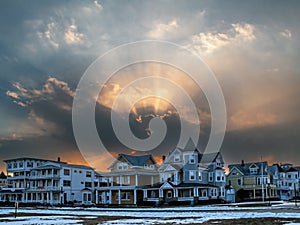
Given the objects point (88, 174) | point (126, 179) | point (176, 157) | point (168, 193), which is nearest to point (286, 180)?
point (176, 157)

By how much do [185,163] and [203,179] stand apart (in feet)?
16.7

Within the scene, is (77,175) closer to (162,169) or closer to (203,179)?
(162,169)

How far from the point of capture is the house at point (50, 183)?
8988 centimetres

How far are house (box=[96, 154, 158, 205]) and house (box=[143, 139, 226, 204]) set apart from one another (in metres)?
2.19

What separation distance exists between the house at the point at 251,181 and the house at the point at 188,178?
383 inches

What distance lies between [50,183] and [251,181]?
150ft

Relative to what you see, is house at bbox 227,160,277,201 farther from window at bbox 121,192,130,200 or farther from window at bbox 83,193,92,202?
window at bbox 83,193,92,202

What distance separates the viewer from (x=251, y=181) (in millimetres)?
90312

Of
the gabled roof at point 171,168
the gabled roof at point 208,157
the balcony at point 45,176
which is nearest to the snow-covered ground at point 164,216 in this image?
the gabled roof at point 171,168

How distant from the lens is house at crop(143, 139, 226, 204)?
237 ft

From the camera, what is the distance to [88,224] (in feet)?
100

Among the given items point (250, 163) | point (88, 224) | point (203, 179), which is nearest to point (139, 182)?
point (203, 179)

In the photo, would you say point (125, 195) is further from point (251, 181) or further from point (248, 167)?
point (248, 167)

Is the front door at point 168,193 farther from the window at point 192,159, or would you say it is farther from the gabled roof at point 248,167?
the gabled roof at point 248,167
